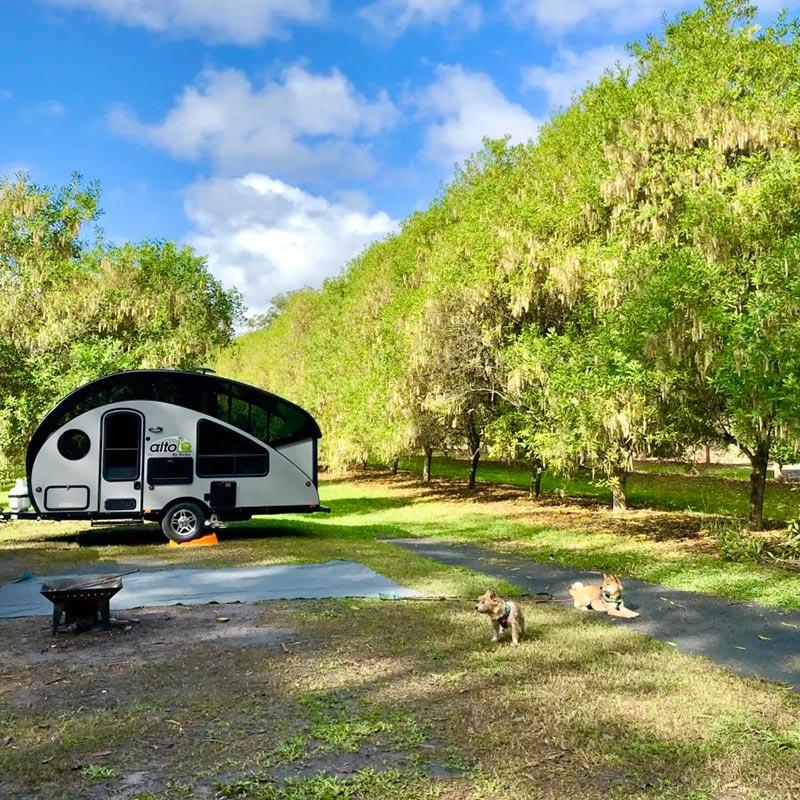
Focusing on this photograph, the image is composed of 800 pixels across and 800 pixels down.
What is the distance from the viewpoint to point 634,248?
15.4m

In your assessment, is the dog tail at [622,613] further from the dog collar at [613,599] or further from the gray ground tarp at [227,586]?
the gray ground tarp at [227,586]

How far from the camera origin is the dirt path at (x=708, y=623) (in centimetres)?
652

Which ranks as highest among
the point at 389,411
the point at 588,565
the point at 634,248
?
the point at 634,248

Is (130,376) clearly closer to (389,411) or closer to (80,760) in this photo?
(389,411)

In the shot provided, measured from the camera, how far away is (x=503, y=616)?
6.78 meters

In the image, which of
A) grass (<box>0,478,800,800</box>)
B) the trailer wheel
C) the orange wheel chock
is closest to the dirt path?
grass (<box>0,478,800,800</box>)

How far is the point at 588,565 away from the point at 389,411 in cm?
1125

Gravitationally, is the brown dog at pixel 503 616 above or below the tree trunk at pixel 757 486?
below

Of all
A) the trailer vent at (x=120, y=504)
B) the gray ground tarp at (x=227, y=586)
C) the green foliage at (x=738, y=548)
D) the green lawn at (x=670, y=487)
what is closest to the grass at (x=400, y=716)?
the gray ground tarp at (x=227, y=586)

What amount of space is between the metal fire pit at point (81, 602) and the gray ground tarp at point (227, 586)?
98 centimetres

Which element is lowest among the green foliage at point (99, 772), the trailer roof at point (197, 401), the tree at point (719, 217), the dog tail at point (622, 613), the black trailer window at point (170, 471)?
the green foliage at point (99, 772)

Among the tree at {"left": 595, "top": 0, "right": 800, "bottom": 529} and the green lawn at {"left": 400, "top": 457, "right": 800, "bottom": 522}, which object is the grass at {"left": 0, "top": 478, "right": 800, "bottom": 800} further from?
the green lawn at {"left": 400, "top": 457, "right": 800, "bottom": 522}

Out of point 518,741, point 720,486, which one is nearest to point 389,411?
point 720,486

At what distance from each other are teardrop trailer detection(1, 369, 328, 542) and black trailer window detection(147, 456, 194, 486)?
0.02 metres
